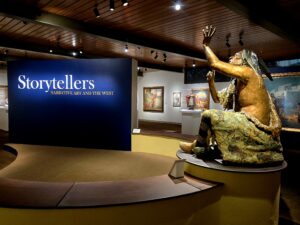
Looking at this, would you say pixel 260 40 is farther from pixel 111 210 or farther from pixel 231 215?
pixel 111 210

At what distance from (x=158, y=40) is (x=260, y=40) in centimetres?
255

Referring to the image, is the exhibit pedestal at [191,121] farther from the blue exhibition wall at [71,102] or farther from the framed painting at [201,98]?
the blue exhibition wall at [71,102]

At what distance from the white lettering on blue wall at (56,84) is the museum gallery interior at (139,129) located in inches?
1.0

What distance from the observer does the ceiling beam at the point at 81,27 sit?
4031mm

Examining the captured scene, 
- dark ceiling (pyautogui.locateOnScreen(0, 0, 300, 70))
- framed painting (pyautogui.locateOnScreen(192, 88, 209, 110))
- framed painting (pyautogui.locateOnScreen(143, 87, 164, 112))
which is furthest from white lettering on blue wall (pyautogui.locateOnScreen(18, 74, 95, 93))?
framed painting (pyautogui.locateOnScreen(143, 87, 164, 112))

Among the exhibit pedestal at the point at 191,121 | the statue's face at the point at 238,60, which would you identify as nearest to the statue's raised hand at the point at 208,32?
the statue's face at the point at 238,60

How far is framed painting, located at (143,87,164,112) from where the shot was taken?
13.9 m

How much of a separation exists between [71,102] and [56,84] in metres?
0.58

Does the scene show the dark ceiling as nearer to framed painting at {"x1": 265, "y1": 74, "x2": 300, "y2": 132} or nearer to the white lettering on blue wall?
Answer: framed painting at {"x1": 265, "y1": 74, "x2": 300, "y2": 132}

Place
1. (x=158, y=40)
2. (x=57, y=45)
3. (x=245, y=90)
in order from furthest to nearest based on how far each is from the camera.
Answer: (x=57, y=45) < (x=158, y=40) < (x=245, y=90)

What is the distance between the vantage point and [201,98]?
11.1m

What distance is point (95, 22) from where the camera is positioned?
191 inches

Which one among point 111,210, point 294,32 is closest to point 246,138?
point 111,210

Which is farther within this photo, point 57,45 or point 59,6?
point 57,45
